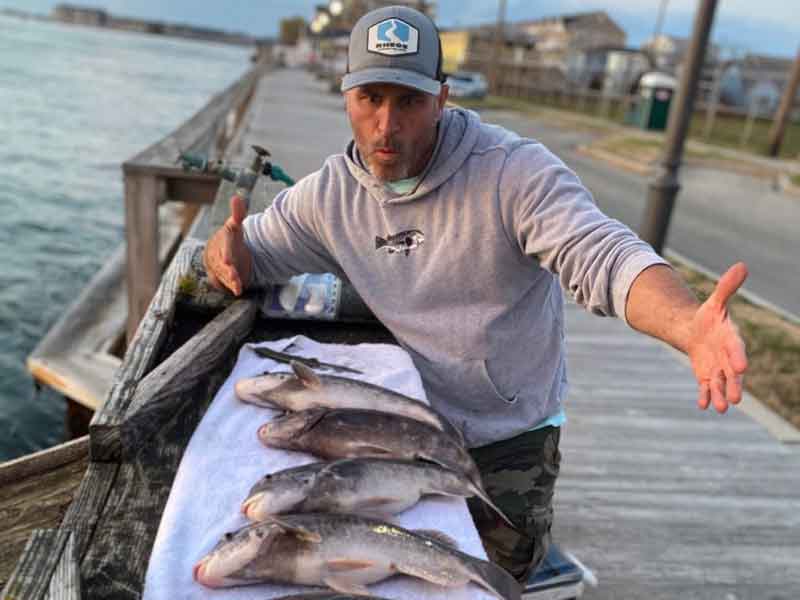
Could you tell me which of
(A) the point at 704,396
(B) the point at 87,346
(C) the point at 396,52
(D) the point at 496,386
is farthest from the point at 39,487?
(B) the point at 87,346

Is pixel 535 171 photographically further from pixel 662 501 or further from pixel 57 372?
pixel 57 372

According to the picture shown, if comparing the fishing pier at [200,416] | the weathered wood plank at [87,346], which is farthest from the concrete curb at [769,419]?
the weathered wood plank at [87,346]

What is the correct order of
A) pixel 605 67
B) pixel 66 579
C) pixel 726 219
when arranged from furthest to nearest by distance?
pixel 605 67 < pixel 726 219 < pixel 66 579

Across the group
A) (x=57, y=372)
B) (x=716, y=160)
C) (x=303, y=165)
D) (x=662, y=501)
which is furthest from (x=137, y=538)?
(x=716, y=160)

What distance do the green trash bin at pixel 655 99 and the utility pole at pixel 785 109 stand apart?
6121 millimetres

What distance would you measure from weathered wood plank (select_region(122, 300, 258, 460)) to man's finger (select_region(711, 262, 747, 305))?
1.78 m

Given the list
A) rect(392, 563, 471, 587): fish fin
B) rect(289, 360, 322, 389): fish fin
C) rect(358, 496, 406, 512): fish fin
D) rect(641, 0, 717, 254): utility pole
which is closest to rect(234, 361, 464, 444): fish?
rect(289, 360, 322, 389): fish fin

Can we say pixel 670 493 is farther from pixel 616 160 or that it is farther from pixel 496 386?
pixel 616 160

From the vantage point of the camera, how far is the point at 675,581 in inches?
154

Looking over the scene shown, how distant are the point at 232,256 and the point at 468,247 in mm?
1130

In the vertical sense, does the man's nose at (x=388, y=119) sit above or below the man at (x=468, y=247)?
above

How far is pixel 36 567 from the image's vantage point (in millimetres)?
1765

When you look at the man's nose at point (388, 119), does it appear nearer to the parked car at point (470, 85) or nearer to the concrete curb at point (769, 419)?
the concrete curb at point (769, 419)

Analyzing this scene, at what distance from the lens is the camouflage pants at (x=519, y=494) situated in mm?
3006
